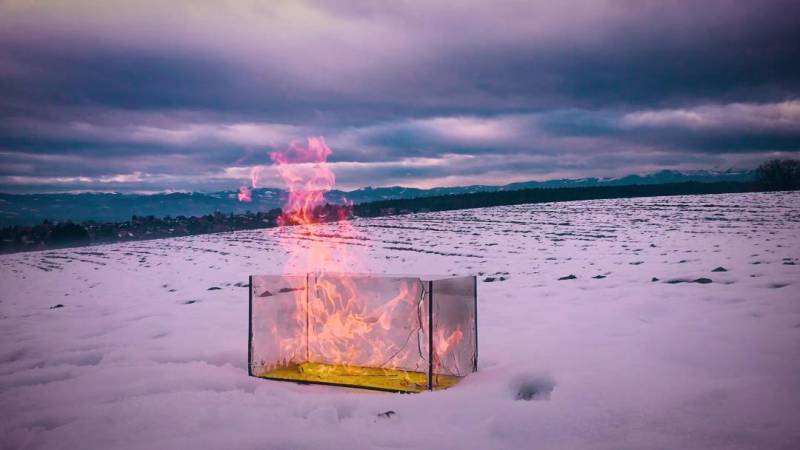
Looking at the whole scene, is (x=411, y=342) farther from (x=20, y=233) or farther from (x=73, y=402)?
(x=20, y=233)

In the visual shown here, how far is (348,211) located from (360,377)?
34946 mm

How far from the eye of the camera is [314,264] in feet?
60.8

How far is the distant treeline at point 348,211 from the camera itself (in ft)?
109

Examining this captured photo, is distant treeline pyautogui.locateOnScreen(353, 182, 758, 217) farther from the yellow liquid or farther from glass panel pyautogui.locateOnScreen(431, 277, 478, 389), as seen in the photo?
glass panel pyautogui.locateOnScreen(431, 277, 478, 389)

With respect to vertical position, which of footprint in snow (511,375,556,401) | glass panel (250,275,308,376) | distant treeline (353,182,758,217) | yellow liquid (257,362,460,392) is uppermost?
distant treeline (353,182,758,217)

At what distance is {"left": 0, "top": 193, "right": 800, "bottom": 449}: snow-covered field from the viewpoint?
398 centimetres

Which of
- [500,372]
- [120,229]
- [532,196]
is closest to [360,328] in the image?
[500,372]

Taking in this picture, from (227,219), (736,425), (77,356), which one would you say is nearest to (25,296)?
(77,356)

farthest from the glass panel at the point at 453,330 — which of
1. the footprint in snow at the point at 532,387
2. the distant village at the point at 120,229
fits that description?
the distant village at the point at 120,229

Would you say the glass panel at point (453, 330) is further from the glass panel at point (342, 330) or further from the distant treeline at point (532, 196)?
the distant treeline at point (532, 196)

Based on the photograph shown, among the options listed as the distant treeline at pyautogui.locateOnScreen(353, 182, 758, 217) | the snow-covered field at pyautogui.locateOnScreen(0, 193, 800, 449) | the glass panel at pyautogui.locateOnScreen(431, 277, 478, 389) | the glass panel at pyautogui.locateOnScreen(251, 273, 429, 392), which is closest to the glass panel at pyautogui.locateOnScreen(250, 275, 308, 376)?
the glass panel at pyautogui.locateOnScreen(251, 273, 429, 392)

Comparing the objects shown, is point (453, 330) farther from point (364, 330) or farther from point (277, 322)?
point (277, 322)

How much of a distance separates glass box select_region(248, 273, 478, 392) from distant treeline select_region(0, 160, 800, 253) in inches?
1203

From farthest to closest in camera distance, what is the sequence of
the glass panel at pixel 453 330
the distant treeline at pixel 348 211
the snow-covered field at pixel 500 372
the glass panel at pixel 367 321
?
the distant treeline at pixel 348 211
the glass panel at pixel 367 321
the glass panel at pixel 453 330
the snow-covered field at pixel 500 372
